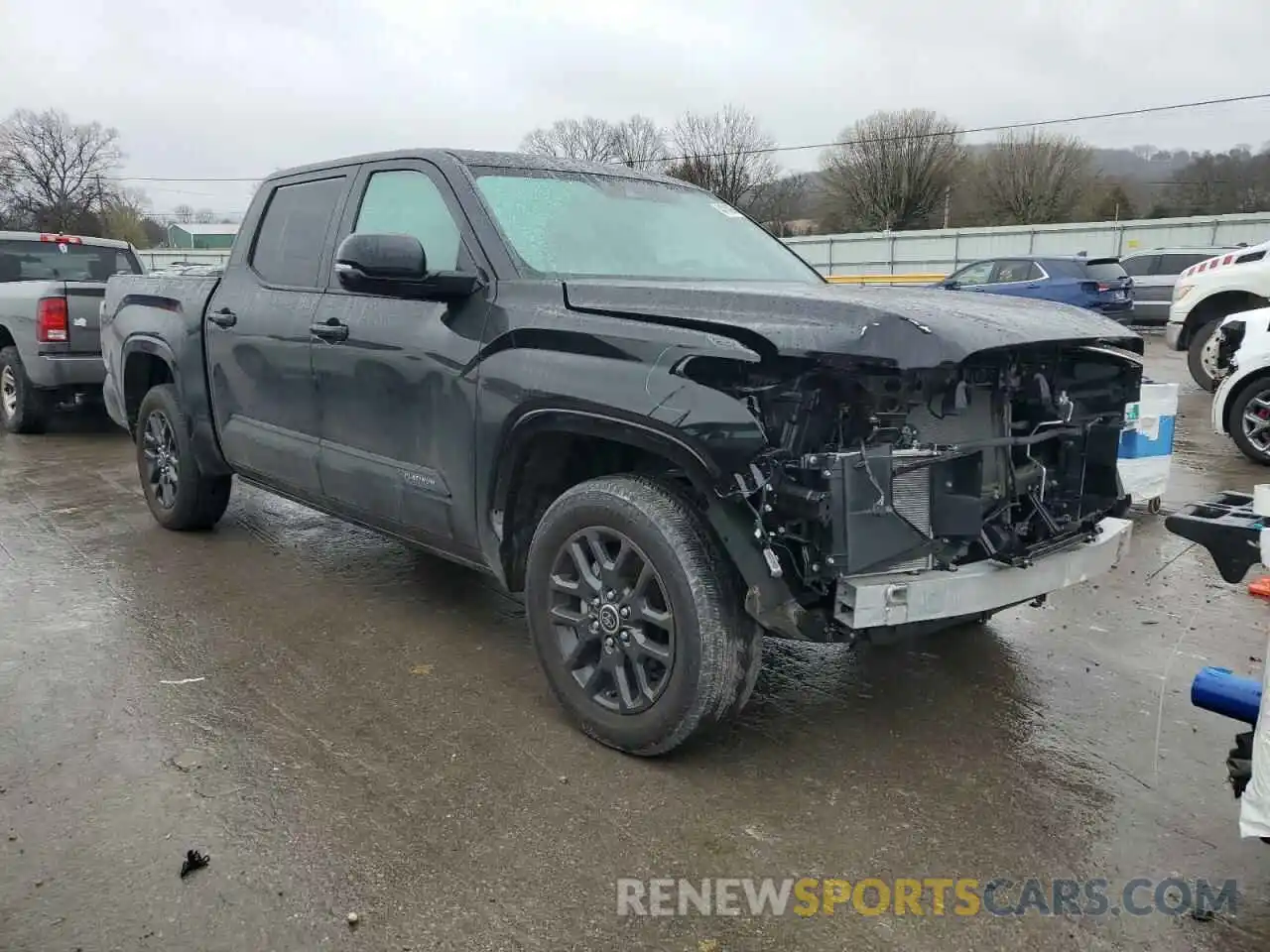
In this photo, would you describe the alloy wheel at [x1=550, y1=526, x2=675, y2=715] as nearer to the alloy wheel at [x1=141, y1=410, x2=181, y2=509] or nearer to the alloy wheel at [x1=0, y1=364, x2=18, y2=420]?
the alloy wheel at [x1=141, y1=410, x2=181, y2=509]

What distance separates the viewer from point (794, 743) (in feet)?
10.6

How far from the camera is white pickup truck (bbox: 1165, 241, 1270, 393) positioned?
1119 centimetres

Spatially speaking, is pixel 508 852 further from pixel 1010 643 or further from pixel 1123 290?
pixel 1123 290

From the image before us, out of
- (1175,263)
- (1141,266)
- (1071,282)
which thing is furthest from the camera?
(1141,266)

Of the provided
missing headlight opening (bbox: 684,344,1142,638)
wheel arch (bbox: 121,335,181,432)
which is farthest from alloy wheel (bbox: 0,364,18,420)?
missing headlight opening (bbox: 684,344,1142,638)

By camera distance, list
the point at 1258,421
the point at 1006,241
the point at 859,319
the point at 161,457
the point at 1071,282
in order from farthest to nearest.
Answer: the point at 1006,241
the point at 1071,282
the point at 1258,421
the point at 161,457
the point at 859,319

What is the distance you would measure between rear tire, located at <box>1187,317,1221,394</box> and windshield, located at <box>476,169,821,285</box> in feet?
29.2

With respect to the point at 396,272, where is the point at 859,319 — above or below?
below

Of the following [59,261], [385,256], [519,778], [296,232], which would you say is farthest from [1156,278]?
[519,778]

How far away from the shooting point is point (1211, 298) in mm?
11352

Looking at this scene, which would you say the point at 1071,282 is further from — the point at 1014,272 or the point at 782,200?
the point at 782,200

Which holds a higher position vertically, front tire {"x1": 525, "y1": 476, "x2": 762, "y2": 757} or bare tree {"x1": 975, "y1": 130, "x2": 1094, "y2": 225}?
bare tree {"x1": 975, "y1": 130, "x2": 1094, "y2": 225}

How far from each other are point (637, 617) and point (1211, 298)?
1100cm

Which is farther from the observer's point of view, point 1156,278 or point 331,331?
point 1156,278
